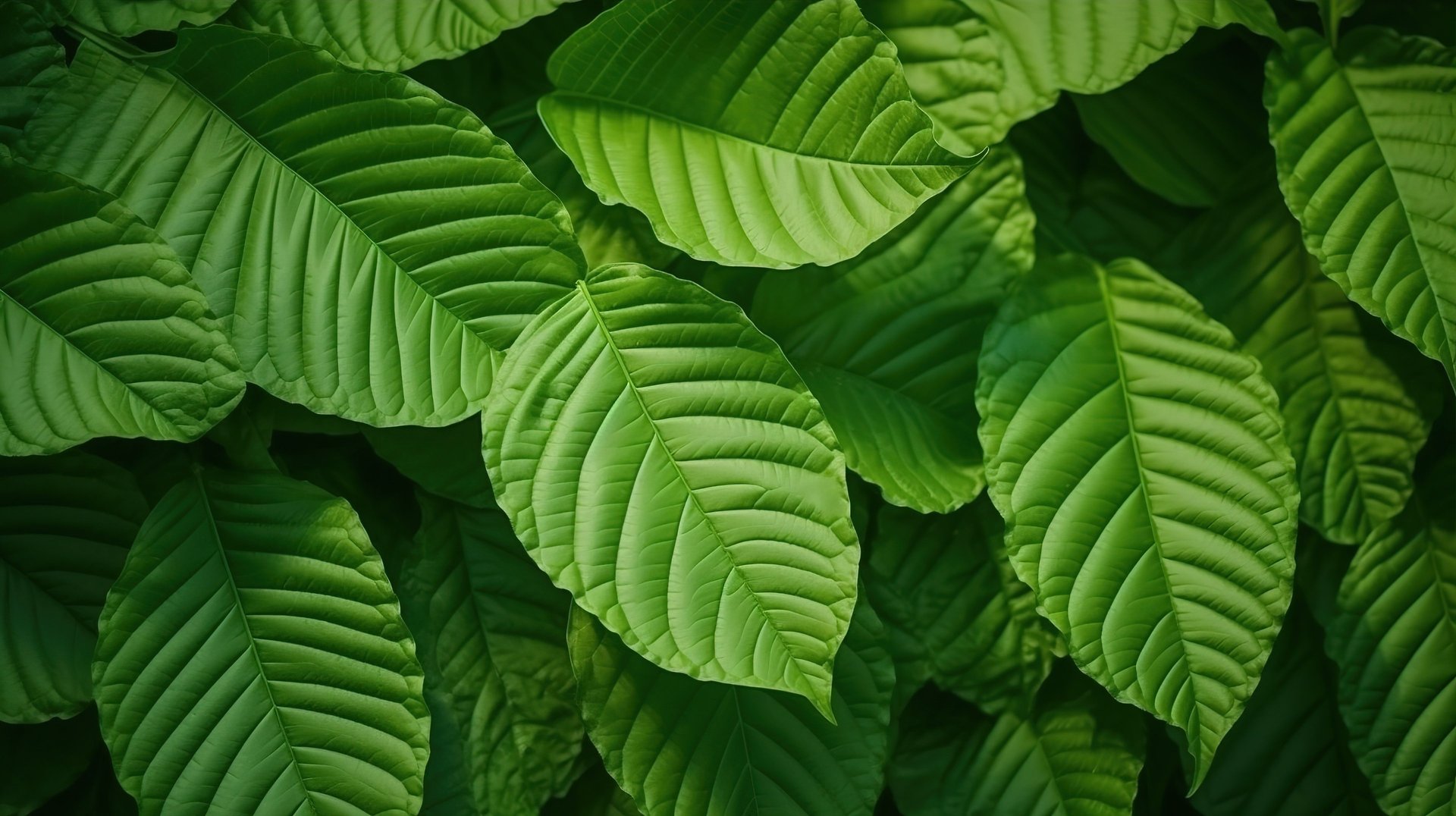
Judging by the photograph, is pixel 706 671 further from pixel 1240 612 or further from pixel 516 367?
pixel 1240 612

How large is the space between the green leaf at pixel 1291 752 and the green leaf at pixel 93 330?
Answer: 876 millimetres

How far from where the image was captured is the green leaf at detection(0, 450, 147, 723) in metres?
0.69

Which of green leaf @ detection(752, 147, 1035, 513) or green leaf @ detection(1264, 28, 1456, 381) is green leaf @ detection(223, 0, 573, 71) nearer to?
green leaf @ detection(752, 147, 1035, 513)

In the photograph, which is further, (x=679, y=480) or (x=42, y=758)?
(x=42, y=758)

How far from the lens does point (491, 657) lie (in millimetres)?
764

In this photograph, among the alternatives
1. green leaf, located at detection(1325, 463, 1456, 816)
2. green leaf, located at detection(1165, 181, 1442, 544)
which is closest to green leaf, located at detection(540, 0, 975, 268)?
green leaf, located at detection(1165, 181, 1442, 544)

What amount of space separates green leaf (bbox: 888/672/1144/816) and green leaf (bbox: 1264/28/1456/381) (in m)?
0.38

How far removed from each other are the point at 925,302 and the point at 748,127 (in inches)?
8.2

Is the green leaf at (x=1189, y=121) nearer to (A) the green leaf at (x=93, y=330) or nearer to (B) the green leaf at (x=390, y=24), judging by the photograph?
(B) the green leaf at (x=390, y=24)

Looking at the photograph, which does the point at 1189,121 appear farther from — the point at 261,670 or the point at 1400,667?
the point at 261,670

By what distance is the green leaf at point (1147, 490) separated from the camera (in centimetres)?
70

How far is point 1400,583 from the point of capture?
2.81 feet

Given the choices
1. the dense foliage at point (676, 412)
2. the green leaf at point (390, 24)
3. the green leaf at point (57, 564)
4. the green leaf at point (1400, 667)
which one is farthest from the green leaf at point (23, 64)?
the green leaf at point (1400, 667)

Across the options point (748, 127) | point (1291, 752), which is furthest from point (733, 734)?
point (1291, 752)
